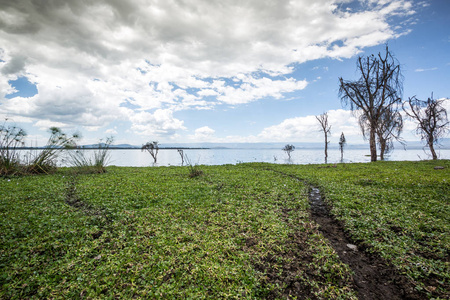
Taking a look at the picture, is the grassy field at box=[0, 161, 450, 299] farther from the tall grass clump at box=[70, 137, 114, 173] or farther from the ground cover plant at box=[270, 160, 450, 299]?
the tall grass clump at box=[70, 137, 114, 173]

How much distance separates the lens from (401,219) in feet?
19.2

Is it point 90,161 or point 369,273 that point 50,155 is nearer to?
point 90,161

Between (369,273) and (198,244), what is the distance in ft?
11.1

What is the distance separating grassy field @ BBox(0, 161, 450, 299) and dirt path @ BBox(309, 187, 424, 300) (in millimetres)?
177

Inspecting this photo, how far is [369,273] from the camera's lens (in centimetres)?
388

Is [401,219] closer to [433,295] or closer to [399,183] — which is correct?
[433,295]

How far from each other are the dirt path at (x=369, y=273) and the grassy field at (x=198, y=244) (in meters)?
0.18

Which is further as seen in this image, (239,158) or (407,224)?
(239,158)

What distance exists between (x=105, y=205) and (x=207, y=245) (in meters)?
4.06

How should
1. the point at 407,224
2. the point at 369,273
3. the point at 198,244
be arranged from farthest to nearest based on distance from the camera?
the point at 407,224, the point at 198,244, the point at 369,273

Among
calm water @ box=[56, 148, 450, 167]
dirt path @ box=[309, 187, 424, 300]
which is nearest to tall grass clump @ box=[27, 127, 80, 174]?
calm water @ box=[56, 148, 450, 167]

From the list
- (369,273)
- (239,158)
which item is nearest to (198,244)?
(369,273)

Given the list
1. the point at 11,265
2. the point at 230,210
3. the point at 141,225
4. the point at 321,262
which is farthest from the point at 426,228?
the point at 11,265

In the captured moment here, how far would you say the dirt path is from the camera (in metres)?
3.37
